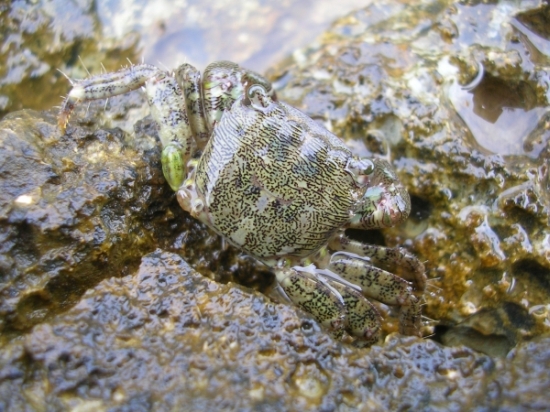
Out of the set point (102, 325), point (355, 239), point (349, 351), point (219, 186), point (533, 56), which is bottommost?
point (355, 239)

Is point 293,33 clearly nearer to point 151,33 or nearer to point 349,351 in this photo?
point 151,33

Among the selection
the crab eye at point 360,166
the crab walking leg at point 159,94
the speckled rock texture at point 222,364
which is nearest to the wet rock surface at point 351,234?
the speckled rock texture at point 222,364

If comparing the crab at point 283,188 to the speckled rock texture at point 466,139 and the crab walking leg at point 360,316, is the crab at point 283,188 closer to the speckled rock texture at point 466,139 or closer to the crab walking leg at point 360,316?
the crab walking leg at point 360,316

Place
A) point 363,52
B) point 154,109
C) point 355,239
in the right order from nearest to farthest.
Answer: point 154,109 < point 355,239 < point 363,52

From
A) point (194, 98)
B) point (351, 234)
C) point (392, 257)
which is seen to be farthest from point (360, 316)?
point (194, 98)

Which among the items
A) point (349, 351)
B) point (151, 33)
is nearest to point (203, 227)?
point (349, 351)

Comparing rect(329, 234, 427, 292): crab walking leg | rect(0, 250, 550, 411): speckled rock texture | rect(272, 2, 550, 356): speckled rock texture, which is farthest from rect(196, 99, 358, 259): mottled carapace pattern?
rect(272, 2, 550, 356): speckled rock texture

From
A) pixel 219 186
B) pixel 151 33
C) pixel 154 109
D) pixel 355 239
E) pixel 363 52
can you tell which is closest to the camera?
pixel 219 186
